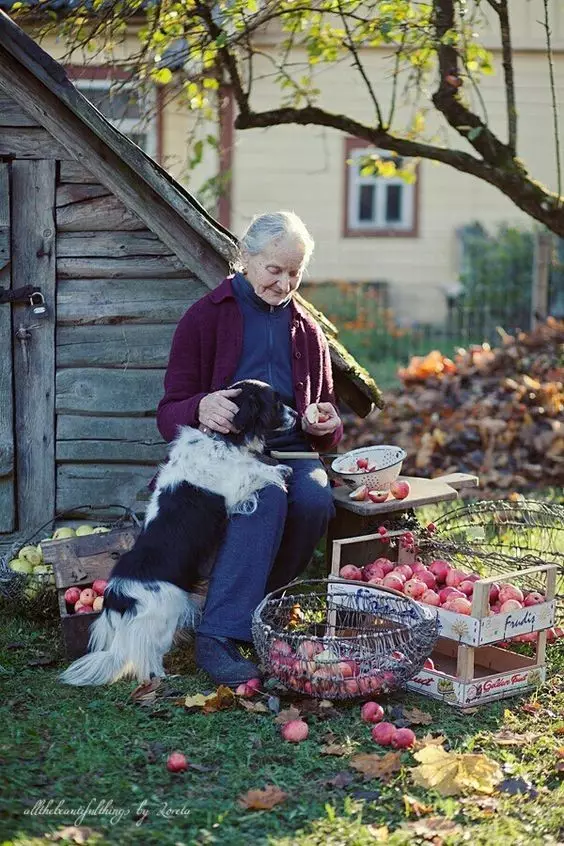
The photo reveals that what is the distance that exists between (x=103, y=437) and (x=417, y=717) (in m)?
2.35

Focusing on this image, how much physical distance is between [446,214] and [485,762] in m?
13.0

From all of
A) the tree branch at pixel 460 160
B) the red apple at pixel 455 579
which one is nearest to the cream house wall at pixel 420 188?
the tree branch at pixel 460 160

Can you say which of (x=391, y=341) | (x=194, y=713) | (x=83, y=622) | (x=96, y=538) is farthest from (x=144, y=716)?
(x=391, y=341)

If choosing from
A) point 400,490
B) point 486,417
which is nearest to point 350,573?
point 400,490

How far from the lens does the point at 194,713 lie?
3850mm

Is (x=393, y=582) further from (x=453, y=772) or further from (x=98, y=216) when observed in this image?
(x=98, y=216)

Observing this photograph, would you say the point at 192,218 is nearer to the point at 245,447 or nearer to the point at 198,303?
the point at 198,303

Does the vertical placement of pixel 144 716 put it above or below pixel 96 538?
below

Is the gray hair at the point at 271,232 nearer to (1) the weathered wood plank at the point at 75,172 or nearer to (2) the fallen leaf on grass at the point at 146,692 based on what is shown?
(1) the weathered wood plank at the point at 75,172

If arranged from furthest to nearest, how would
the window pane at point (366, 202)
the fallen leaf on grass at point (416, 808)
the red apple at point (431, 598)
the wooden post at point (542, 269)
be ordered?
the window pane at point (366, 202) < the wooden post at point (542, 269) < the red apple at point (431, 598) < the fallen leaf on grass at point (416, 808)

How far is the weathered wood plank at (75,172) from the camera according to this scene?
524 cm

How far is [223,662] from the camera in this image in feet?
13.4

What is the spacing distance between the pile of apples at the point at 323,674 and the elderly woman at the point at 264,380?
0.44 m

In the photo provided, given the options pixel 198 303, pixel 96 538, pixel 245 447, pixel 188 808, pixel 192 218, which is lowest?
pixel 188 808
